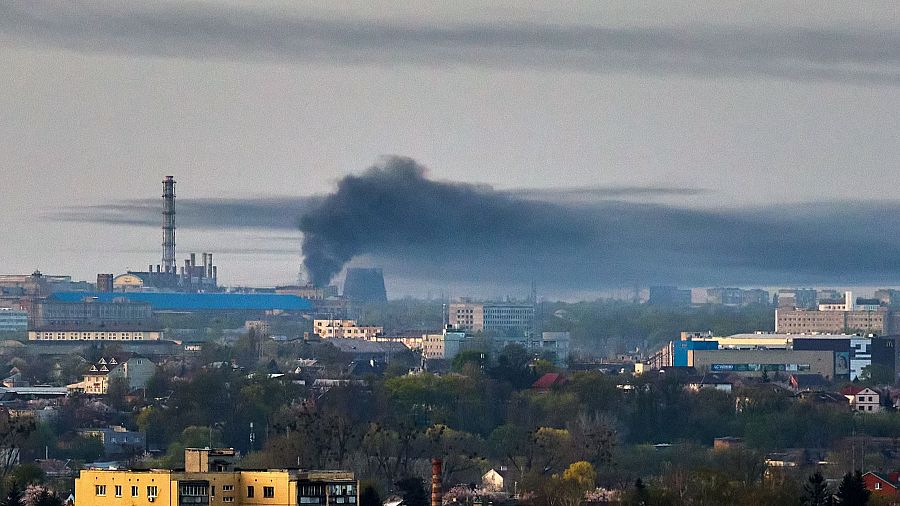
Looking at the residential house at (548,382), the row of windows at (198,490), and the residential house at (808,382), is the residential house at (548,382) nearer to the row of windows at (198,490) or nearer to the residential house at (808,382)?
the residential house at (808,382)

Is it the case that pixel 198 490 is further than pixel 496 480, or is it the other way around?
pixel 496 480

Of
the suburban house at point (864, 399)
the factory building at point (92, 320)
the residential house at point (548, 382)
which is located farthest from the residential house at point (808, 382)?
the factory building at point (92, 320)

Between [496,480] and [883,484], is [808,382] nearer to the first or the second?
[496,480]

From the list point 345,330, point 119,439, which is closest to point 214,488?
point 119,439

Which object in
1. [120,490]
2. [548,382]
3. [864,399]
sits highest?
[548,382]

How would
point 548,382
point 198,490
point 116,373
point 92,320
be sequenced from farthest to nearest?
point 92,320 < point 116,373 < point 548,382 < point 198,490

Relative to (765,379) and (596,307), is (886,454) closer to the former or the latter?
(765,379)

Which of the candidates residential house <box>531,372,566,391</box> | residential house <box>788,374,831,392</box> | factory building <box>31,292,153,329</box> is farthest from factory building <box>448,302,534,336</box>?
residential house <box>531,372,566,391</box>

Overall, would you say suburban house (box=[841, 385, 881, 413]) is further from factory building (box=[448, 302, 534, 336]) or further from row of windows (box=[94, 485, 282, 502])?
factory building (box=[448, 302, 534, 336])

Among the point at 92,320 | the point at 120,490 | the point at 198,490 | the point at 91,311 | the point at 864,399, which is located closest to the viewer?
the point at 198,490

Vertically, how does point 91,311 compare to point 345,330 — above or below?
above
